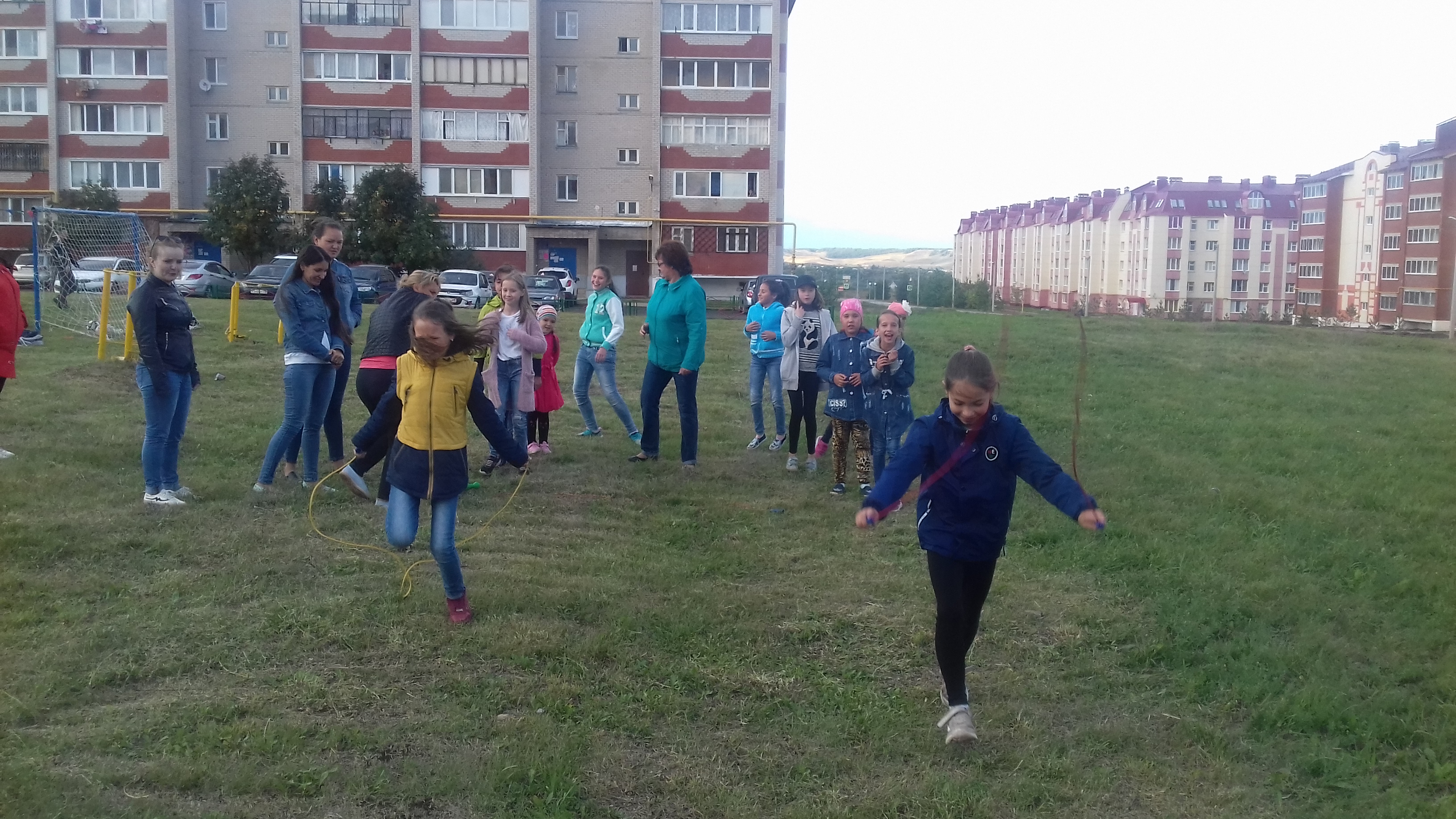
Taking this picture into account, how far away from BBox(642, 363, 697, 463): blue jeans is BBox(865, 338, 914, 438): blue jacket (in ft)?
5.10

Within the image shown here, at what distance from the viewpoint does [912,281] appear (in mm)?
35219

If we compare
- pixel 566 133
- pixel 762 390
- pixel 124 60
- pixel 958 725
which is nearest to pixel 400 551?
pixel 958 725

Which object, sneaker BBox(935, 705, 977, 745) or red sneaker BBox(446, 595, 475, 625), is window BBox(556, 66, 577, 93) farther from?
sneaker BBox(935, 705, 977, 745)

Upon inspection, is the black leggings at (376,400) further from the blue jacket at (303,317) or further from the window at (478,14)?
the window at (478,14)

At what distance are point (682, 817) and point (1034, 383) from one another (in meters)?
14.9

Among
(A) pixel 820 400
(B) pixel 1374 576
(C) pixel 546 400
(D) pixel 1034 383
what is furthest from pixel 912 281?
(B) pixel 1374 576

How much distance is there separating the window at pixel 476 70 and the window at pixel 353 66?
1.07m

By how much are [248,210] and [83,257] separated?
28096 mm

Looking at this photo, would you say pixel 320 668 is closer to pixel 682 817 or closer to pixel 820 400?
pixel 682 817

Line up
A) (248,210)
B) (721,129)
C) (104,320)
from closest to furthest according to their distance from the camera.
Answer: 1. (104,320)
2. (248,210)
3. (721,129)

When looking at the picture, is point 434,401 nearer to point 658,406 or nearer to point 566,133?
point 658,406

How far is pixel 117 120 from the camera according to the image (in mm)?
54031

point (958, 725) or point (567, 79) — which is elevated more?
point (567, 79)

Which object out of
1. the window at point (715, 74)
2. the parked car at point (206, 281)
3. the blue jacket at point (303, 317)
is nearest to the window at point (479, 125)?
the window at point (715, 74)
